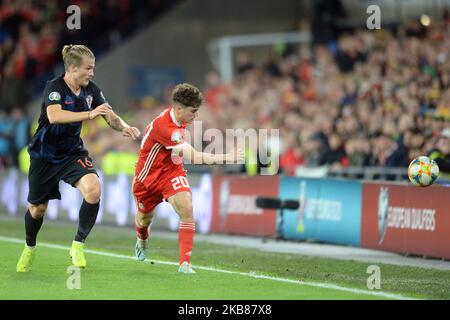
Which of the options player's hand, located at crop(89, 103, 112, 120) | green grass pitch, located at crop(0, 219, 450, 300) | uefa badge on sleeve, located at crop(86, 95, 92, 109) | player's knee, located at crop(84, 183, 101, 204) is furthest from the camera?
uefa badge on sleeve, located at crop(86, 95, 92, 109)

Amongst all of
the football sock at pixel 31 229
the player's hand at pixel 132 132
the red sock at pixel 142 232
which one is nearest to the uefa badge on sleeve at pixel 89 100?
the player's hand at pixel 132 132

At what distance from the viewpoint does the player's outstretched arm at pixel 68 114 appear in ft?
36.3

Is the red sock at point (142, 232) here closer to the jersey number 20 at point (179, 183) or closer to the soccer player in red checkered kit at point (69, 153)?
the soccer player in red checkered kit at point (69, 153)

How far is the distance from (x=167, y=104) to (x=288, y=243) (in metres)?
14.0

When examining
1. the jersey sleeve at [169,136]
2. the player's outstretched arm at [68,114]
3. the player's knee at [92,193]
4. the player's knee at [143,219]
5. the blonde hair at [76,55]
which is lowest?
the player's knee at [143,219]

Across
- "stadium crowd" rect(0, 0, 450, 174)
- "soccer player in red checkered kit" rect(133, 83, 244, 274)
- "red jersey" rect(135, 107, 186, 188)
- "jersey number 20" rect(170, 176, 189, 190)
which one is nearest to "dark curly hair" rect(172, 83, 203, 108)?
"soccer player in red checkered kit" rect(133, 83, 244, 274)

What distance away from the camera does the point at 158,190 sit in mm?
11852

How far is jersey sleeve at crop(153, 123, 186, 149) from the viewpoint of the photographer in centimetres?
1140

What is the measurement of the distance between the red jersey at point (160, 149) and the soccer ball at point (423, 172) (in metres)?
3.47

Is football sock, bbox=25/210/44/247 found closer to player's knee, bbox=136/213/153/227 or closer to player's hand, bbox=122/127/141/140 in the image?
player's knee, bbox=136/213/153/227

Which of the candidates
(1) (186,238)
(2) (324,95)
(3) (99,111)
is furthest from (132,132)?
(2) (324,95)

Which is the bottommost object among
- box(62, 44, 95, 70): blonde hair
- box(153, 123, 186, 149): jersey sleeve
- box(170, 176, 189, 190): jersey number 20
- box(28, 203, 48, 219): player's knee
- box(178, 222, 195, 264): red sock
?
box(178, 222, 195, 264): red sock

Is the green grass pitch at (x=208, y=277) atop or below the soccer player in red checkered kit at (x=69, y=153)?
below
